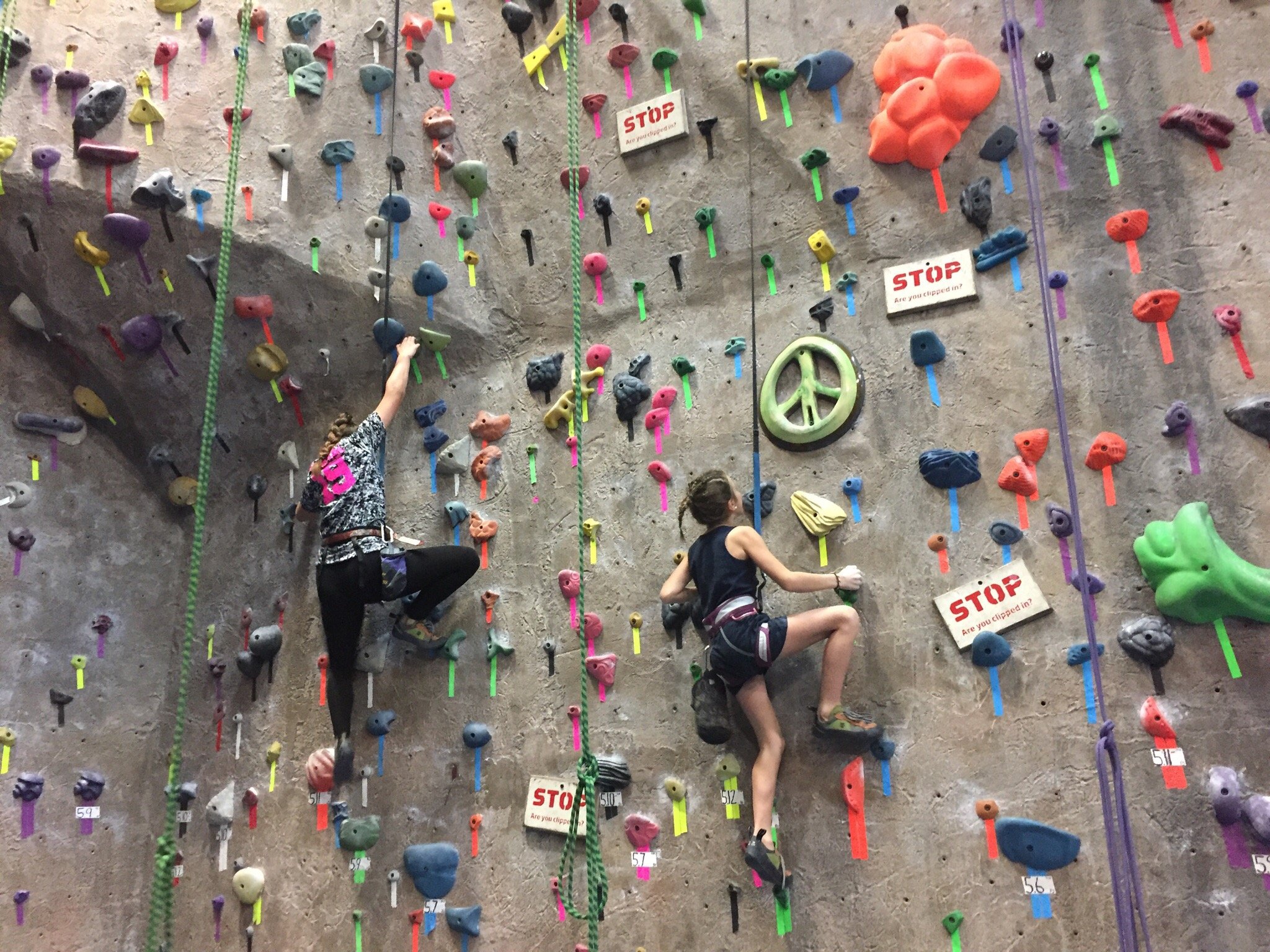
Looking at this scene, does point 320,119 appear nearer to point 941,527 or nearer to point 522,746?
point 522,746

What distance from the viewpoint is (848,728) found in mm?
2779

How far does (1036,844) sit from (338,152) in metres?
3.41

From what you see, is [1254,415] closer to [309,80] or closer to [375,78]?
[375,78]

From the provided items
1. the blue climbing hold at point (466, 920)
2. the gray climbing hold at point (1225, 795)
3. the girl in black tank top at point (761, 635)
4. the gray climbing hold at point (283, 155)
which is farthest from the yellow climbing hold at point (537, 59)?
the gray climbing hold at point (1225, 795)

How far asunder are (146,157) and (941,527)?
3.23 meters

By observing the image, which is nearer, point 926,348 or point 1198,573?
point 1198,573

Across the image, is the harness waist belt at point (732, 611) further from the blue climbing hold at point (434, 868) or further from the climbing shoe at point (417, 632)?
the blue climbing hold at point (434, 868)

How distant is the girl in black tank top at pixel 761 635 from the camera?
280 centimetres

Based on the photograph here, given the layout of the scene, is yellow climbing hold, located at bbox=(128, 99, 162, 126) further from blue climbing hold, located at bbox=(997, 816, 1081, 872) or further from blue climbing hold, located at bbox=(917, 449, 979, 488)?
blue climbing hold, located at bbox=(997, 816, 1081, 872)

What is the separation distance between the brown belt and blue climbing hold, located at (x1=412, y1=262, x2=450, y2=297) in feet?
3.27

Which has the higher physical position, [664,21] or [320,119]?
[664,21]

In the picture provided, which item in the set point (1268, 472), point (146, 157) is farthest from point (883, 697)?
point (146, 157)

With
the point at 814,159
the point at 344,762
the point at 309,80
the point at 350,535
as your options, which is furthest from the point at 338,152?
the point at 344,762

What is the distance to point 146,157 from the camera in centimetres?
374
